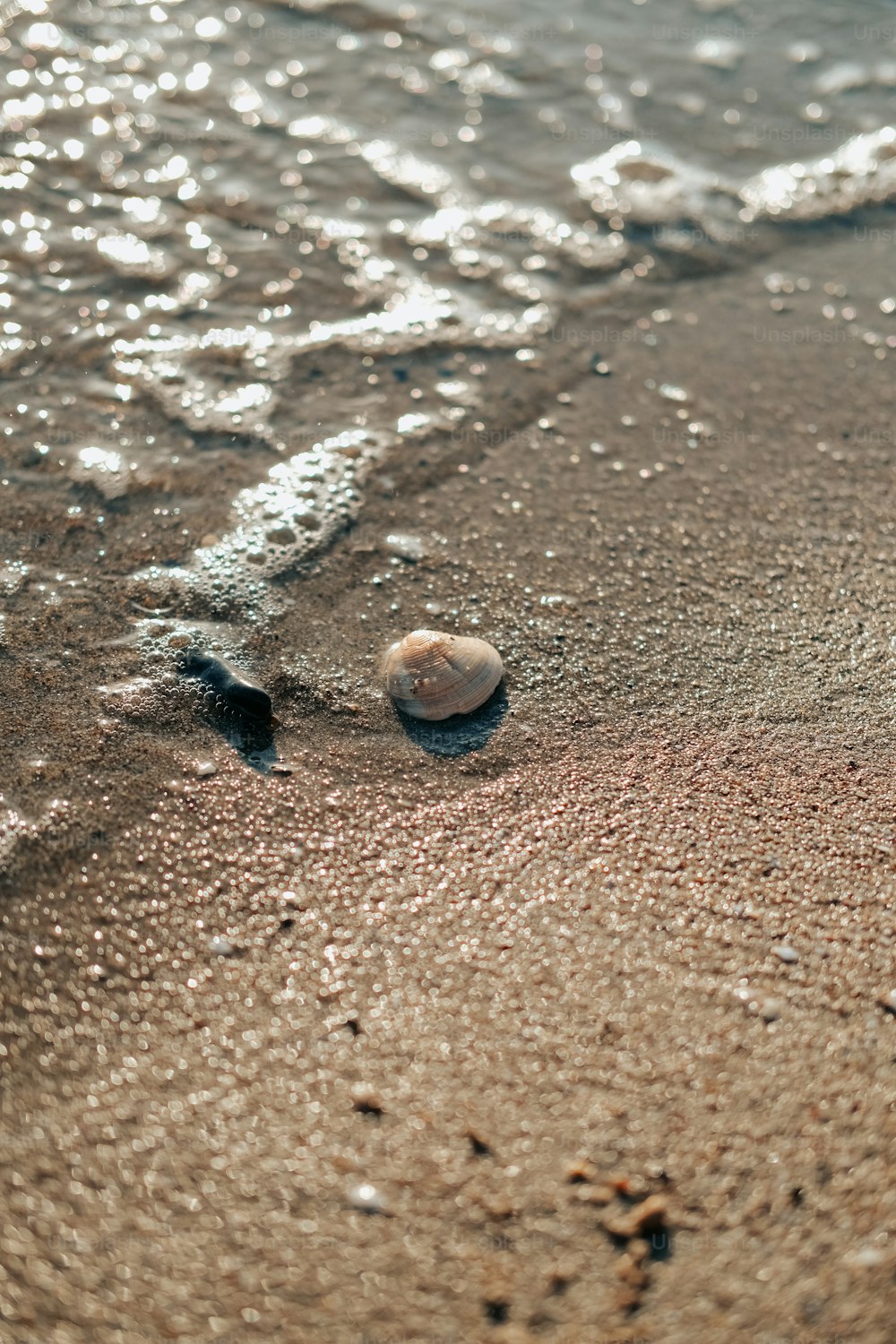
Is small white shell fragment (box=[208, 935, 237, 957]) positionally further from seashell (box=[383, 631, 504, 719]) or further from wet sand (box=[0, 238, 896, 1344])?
seashell (box=[383, 631, 504, 719])

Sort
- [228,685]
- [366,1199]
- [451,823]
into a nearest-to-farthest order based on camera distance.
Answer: [366,1199], [451,823], [228,685]

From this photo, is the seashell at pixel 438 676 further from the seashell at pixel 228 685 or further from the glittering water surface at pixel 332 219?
the glittering water surface at pixel 332 219

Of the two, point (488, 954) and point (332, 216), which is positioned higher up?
point (332, 216)

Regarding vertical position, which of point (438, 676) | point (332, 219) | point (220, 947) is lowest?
point (220, 947)

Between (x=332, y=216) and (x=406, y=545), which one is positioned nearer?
(x=406, y=545)

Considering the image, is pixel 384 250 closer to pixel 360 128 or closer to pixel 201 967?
pixel 360 128

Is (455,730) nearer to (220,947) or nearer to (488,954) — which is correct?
(488,954)

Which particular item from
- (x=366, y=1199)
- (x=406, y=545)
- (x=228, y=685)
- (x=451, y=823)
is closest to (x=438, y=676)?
(x=451, y=823)

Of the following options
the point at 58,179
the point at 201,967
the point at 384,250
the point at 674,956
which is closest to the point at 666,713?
the point at 674,956
